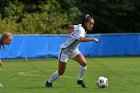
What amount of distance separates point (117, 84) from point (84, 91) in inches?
107

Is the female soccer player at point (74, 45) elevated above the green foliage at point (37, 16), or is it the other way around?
the female soccer player at point (74, 45)

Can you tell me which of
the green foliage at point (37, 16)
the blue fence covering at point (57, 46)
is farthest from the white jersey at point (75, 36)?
the green foliage at point (37, 16)

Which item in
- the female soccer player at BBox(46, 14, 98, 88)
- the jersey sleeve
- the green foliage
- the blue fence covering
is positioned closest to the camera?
the jersey sleeve

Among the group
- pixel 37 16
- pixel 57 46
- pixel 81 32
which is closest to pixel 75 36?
pixel 81 32

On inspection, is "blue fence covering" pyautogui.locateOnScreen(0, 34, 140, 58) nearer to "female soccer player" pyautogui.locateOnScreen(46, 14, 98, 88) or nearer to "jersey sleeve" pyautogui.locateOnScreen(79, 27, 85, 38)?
"female soccer player" pyautogui.locateOnScreen(46, 14, 98, 88)

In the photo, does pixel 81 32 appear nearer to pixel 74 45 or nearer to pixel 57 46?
pixel 74 45

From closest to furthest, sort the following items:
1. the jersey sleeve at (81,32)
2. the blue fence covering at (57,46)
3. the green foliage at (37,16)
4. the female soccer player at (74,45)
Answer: the jersey sleeve at (81,32) < the female soccer player at (74,45) < the blue fence covering at (57,46) < the green foliage at (37,16)

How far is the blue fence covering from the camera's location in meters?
38.3

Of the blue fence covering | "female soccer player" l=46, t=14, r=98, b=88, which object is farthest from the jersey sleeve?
the blue fence covering

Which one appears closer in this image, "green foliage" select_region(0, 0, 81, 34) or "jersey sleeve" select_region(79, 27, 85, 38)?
"jersey sleeve" select_region(79, 27, 85, 38)

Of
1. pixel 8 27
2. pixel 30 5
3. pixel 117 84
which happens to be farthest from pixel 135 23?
pixel 117 84

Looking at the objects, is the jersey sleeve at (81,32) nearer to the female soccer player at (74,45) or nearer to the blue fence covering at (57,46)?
the female soccer player at (74,45)

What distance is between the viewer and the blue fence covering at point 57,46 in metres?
38.3

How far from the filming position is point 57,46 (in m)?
39.8
